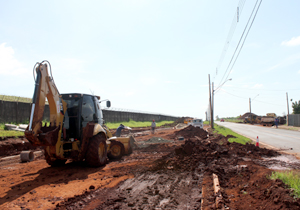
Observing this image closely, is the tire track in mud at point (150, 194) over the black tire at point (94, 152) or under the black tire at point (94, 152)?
under

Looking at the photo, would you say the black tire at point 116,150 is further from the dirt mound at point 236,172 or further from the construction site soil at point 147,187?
the dirt mound at point 236,172

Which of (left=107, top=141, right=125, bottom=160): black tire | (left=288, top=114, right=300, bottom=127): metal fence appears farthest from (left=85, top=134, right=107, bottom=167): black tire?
(left=288, top=114, right=300, bottom=127): metal fence

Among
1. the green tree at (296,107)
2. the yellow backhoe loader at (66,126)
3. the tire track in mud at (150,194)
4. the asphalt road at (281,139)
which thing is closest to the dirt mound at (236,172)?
the tire track in mud at (150,194)

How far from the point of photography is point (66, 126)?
8.30m

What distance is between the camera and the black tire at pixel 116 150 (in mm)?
10984

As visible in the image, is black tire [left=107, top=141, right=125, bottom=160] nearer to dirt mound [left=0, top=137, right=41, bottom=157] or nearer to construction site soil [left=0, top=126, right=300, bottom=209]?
construction site soil [left=0, top=126, right=300, bottom=209]

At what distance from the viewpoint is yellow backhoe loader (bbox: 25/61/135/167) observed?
21.8ft

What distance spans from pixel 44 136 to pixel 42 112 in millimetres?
728

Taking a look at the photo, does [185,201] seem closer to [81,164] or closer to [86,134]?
[86,134]

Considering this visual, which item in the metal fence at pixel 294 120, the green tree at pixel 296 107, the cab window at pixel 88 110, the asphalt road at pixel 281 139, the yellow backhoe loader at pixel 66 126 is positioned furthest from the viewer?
the green tree at pixel 296 107

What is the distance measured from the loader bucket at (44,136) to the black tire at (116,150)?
408 cm

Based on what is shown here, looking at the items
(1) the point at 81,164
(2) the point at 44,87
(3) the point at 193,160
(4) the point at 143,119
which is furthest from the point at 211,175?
(4) the point at 143,119

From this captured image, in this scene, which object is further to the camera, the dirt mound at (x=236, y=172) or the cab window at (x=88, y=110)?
the cab window at (x=88, y=110)

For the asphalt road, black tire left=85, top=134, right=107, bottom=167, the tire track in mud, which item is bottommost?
the tire track in mud
